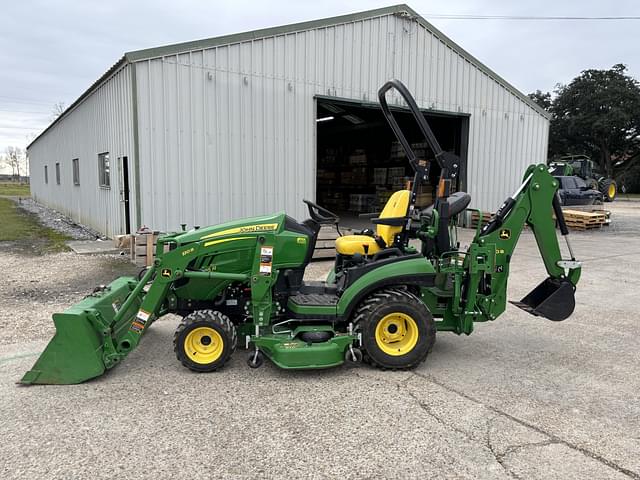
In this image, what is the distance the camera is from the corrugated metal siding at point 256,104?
965cm

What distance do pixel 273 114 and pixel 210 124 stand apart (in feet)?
4.79

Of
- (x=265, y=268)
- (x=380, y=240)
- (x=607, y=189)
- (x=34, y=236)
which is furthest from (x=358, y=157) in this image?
(x=265, y=268)

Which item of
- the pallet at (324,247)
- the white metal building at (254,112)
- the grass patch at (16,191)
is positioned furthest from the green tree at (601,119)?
the grass patch at (16,191)

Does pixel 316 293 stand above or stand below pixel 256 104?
below

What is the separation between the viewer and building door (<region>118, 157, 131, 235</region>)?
34.4ft

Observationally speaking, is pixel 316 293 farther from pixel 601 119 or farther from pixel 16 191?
pixel 16 191

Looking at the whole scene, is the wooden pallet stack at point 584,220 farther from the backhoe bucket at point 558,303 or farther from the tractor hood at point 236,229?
the tractor hood at point 236,229

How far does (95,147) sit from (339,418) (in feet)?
41.1

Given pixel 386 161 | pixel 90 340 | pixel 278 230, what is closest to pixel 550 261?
pixel 278 230

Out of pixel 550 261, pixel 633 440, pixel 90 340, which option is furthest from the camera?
pixel 550 261

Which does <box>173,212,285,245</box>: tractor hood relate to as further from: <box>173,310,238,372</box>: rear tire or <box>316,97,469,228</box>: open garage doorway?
<box>316,97,469,228</box>: open garage doorway

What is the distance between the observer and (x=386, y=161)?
64.5 feet

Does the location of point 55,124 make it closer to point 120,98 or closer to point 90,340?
point 120,98

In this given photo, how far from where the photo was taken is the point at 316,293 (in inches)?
184
